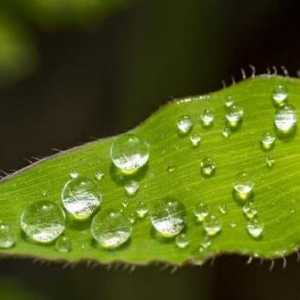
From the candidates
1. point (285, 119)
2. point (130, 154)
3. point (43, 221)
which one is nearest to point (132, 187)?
point (130, 154)

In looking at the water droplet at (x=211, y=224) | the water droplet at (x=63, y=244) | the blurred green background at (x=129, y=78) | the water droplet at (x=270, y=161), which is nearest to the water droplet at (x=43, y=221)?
the water droplet at (x=63, y=244)

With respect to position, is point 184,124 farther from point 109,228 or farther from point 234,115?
point 109,228

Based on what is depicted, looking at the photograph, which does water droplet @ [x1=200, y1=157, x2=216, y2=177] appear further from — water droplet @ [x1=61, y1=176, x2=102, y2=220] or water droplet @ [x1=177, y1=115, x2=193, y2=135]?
water droplet @ [x1=61, y1=176, x2=102, y2=220]

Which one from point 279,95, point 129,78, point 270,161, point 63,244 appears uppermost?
point 129,78

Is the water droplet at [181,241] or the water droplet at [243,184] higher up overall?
the water droplet at [243,184]

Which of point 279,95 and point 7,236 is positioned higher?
point 279,95

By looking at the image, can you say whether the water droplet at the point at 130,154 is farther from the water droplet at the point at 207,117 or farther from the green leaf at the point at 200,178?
the water droplet at the point at 207,117
